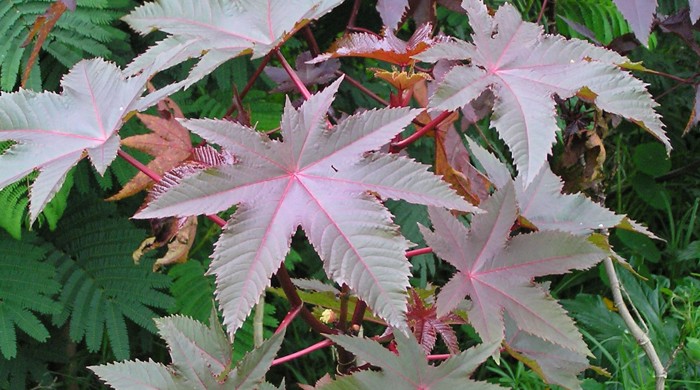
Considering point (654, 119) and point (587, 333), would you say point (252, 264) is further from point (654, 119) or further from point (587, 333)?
point (587, 333)

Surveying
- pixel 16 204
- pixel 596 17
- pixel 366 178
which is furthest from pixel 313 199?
pixel 596 17

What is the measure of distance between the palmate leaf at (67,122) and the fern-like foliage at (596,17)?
54.2 inches

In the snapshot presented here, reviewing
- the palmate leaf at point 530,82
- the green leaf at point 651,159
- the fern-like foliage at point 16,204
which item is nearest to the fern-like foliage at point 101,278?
the fern-like foliage at point 16,204

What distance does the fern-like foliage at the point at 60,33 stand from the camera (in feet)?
4.83

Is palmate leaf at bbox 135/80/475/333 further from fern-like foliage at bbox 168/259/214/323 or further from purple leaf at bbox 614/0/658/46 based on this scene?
fern-like foliage at bbox 168/259/214/323

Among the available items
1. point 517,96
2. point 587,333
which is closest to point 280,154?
point 517,96

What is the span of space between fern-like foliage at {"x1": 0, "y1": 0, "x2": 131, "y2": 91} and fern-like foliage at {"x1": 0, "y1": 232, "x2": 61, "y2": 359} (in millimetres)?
427

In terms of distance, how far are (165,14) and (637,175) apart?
231cm

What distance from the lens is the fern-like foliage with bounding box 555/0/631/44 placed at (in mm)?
1855

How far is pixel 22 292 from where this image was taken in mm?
1637

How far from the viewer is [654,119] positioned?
2.24 ft

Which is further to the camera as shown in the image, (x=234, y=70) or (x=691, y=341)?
(x=234, y=70)

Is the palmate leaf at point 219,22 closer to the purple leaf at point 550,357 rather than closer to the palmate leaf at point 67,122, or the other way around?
the palmate leaf at point 67,122

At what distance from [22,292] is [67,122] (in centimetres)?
101
